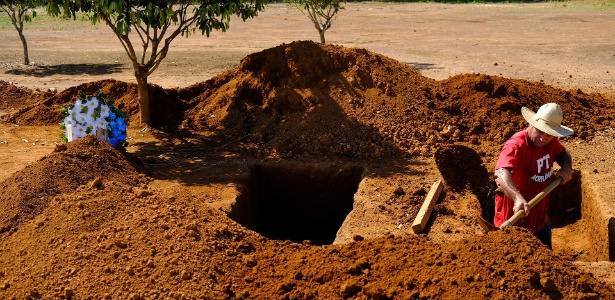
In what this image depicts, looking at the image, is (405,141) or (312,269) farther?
(405,141)

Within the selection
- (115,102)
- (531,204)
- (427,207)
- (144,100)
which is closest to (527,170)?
(531,204)

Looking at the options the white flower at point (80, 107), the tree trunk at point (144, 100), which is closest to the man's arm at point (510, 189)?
the white flower at point (80, 107)

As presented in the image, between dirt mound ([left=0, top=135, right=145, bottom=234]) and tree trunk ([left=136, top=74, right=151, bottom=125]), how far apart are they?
2.23 m

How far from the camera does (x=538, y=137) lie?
5.98m

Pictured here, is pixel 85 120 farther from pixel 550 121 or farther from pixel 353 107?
pixel 550 121

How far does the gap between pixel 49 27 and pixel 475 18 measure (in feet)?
61.8

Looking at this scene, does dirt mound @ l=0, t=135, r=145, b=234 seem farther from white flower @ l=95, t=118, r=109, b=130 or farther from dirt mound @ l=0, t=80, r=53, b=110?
dirt mound @ l=0, t=80, r=53, b=110

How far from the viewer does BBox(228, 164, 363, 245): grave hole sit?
9094mm

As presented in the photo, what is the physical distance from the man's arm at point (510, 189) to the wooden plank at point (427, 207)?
1.36 metres

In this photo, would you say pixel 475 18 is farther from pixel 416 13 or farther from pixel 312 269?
pixel 312 269

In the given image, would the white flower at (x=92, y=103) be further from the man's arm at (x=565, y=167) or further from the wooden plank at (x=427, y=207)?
the man's arm at (x=565, y=167)

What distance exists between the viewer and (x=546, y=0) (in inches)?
1726

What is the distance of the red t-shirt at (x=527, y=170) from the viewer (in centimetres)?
594

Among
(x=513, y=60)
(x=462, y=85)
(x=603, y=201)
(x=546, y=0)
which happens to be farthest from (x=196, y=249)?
(x=546, y=0)
